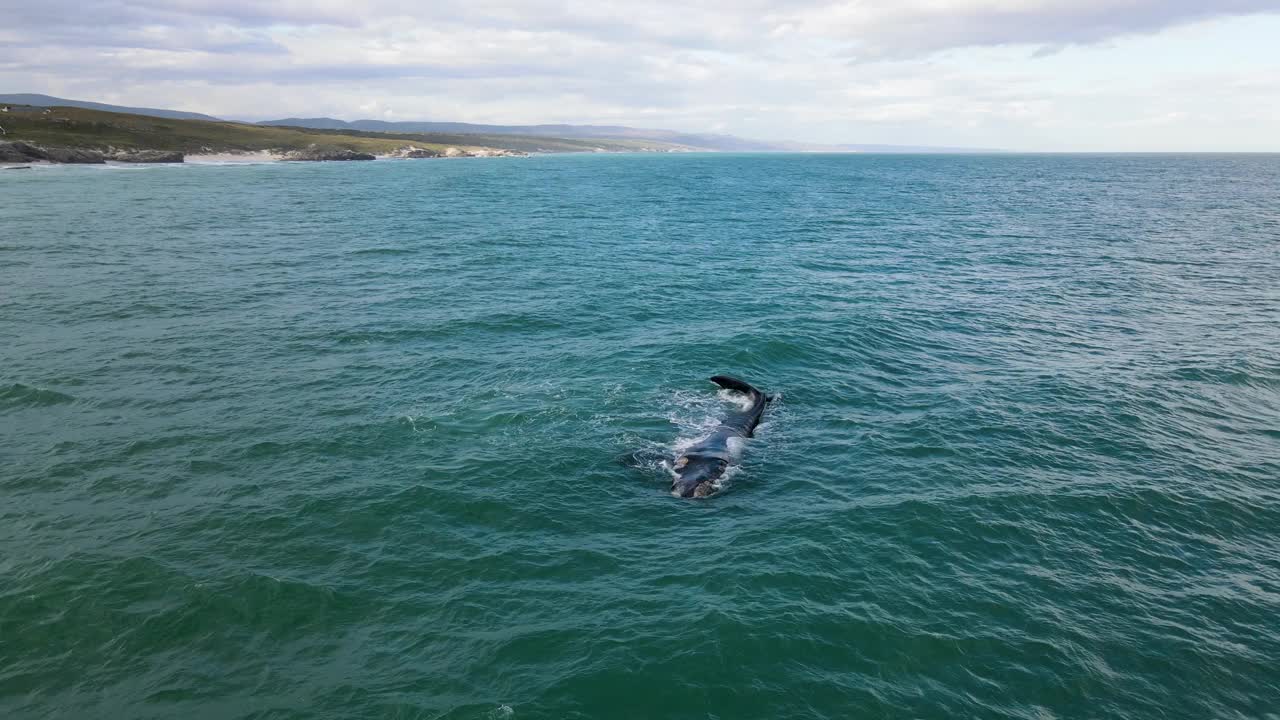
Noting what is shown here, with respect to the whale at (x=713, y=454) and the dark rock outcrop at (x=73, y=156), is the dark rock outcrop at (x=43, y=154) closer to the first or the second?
the dark rock outcrop at (x=73, y=156)

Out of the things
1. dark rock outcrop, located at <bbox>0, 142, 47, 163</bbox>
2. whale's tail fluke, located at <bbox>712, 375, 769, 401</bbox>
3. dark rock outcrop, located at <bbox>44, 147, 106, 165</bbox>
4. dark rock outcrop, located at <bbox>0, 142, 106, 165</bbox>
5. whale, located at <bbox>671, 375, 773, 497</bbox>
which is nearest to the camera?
whale, located at <bbox>671, 375, 773, 497</bbox>

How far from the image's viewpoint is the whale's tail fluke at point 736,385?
3525cm

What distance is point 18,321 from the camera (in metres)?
45.3

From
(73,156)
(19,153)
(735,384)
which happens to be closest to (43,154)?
(19,153)

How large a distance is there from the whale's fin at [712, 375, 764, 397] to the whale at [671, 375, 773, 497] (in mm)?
59

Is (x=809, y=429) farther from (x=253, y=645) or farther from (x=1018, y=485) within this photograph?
(x=253, y=645)

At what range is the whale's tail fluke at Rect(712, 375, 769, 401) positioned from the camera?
35.2 m

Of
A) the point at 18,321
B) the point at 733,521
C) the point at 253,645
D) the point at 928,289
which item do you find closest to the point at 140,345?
the point at 18,321

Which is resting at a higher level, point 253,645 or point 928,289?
point 928,289

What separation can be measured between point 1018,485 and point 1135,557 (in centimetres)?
501

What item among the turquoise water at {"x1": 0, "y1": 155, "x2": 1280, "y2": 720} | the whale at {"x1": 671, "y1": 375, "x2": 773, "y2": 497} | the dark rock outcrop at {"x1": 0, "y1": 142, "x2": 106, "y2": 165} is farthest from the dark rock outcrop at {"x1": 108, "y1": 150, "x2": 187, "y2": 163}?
the whale at {"x1": 671, "y1": 375, "x2": 773, "y2": 497}

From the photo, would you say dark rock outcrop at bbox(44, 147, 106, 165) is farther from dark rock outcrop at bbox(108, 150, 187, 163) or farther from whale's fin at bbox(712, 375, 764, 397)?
whale's fin at bbox(712, 375, 764, 397)

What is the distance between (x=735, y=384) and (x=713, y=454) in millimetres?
7838

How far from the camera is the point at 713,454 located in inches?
1142
